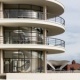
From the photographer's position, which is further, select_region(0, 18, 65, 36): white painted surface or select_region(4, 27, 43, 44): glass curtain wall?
select_region(4, 27, 43, 44): glass curtain wall

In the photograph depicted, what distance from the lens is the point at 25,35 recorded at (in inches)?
1421

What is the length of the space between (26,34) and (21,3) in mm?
3632

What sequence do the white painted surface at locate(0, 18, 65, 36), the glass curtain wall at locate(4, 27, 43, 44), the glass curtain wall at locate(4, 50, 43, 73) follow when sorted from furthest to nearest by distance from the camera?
1. the glass curtain wall at locate(4, 27, 43, 44)
2. the glass curtain wall at locate(4, 50, 43, 73)
3. the white painted surface at locate(0, 18, 65, 36)

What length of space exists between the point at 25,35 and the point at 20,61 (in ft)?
10.00

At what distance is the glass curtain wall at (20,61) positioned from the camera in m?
35.5

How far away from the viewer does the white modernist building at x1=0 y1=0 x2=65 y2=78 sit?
115ft
